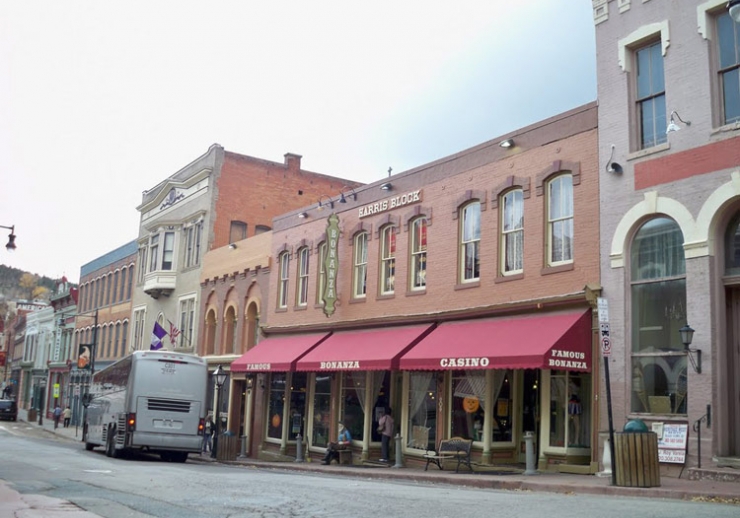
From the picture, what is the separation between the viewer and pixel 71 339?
208 ft

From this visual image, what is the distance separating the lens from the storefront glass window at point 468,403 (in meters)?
21.3

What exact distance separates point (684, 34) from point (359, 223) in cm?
1287

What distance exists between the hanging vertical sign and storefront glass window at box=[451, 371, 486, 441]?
6.34m

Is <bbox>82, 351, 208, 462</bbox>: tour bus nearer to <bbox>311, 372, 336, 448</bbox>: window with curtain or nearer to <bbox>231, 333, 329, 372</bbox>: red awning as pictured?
<bbox>231, 333, 329, 372</bbox>: red awning

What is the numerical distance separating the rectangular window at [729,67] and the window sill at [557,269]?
4.73 m

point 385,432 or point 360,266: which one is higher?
point 360,266

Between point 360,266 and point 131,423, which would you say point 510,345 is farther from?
point 131,423

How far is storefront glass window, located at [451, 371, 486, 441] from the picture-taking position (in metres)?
21.3

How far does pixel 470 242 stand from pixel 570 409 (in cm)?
573

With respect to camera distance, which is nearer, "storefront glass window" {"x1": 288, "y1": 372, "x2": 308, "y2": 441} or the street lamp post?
the street lamp post

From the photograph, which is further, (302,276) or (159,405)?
(302,276)

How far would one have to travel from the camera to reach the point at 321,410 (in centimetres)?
2841

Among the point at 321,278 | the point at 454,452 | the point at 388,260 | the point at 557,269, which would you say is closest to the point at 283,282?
the point at 321,278

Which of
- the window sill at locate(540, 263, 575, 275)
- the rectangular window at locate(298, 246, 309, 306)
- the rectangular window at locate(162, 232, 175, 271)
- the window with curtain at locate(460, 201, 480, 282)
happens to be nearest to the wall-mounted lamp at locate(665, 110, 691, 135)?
the window sill at locate(540, 263, 575, 275)
